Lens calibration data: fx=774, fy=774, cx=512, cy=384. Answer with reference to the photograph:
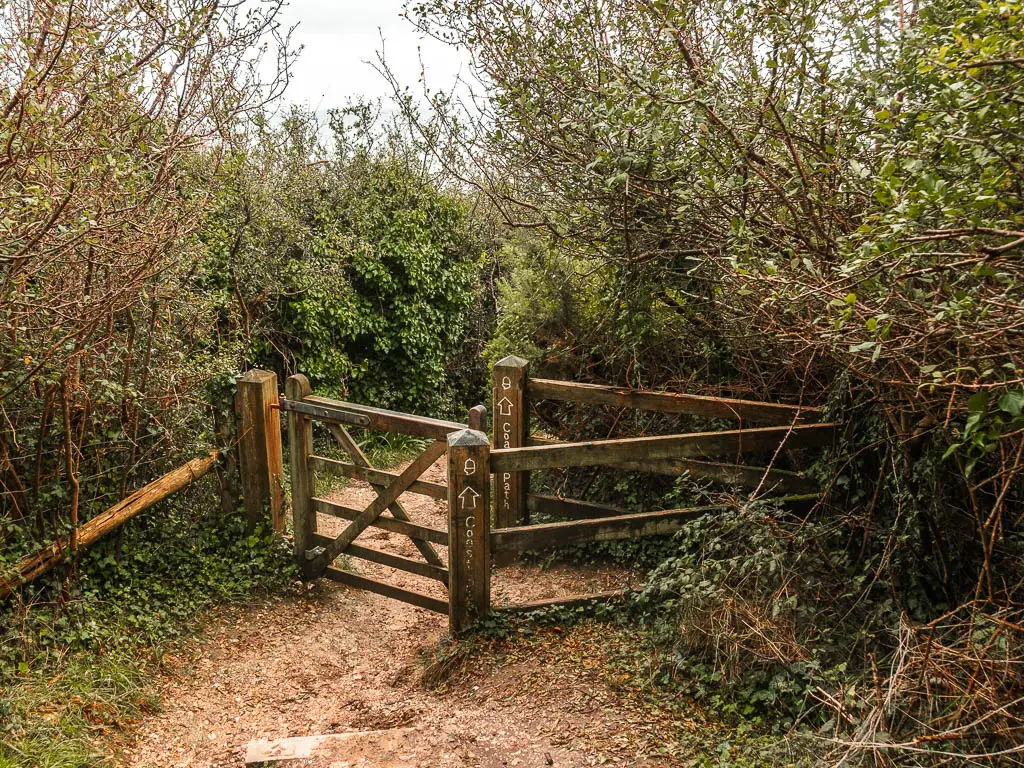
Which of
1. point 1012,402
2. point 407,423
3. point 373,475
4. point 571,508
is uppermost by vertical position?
point 1012,402

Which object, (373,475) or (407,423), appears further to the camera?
(373,475)

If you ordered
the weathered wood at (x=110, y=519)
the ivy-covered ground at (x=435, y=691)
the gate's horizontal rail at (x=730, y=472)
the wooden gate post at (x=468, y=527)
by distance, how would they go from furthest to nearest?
the gate's horizontal rail at (x=730, y=472)
the wooden gate post at (x=468, y=527)
the weathered wood at (x=110, y=519)
the ivy-covered ground at (x=435, y=691)

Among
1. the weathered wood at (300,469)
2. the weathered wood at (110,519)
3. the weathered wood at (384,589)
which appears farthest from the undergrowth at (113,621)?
the weathered wood at (384,589)

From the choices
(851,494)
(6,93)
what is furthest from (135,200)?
(851,494)

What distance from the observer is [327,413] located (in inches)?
234

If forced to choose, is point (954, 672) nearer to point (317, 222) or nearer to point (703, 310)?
point (703, 310)

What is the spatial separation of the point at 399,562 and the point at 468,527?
37.2 inches

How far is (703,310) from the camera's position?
6.10 meters

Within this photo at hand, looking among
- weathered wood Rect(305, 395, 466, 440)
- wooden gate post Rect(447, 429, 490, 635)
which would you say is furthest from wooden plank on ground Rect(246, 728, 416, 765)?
weathered wood Rect(305, 395, 466, 440)

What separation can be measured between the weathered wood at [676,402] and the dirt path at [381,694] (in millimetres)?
1418

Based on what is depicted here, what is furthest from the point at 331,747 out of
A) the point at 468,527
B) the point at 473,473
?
the point at 473,473

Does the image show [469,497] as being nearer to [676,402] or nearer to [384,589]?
[384,589]

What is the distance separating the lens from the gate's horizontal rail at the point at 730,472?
536 cm

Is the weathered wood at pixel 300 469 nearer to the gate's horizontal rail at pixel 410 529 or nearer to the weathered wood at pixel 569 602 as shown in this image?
the gate's horizontal rail at pixel 410 529
